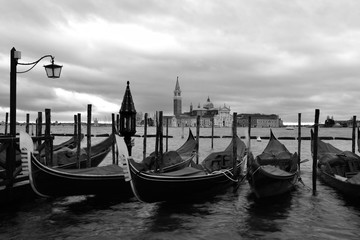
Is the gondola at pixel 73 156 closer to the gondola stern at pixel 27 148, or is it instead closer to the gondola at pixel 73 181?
the gondola at pixel 73 181

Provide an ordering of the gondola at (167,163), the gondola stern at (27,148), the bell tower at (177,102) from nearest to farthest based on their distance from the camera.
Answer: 1. the gondola stern at (27,148)
2. the gondola at (167,163)
3. the bell tower at (177,102)

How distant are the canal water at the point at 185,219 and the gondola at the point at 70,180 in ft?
1.54

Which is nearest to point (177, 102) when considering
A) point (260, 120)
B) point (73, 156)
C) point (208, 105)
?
point (208, 105)

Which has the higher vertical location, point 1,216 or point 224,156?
point 224,156

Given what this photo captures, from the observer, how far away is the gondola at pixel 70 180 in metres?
8.05

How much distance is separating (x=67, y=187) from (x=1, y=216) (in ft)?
5.07

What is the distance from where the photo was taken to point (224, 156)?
527 inches

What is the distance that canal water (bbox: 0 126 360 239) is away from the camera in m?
7.40

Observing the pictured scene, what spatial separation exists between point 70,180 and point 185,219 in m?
2.95

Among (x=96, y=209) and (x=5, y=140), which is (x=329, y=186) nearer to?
(x=96, y=209)

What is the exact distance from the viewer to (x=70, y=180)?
344 inches

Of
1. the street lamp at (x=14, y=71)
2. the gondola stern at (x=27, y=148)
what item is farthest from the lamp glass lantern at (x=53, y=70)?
the gondola stern at (x=27, y=148)

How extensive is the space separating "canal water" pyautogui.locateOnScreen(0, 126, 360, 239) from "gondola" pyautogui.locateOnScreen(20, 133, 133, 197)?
47 centimetres

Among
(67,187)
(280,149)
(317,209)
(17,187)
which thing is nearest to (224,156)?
(280,149)
